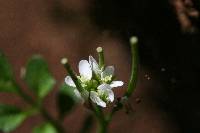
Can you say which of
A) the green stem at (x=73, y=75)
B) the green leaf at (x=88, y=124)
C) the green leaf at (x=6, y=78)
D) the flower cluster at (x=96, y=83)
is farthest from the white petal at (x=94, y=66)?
the green leaf at (x=88, y=124)

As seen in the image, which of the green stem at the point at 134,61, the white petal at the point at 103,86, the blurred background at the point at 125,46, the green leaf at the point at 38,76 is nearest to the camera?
the green stem at the point at 134,61

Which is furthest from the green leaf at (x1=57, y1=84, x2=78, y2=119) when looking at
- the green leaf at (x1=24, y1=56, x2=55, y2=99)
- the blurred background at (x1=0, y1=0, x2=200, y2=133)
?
the blurred background at (x1=0, y1=0, x2=200, y2=133)

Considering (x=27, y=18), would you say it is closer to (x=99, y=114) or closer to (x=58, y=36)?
(x=58, y=36)

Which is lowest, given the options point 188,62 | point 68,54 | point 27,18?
point 188,62

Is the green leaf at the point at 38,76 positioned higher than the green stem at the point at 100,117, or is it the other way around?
the green leaf at the point at 38,76

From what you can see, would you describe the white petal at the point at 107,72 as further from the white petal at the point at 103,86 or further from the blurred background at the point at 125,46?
the blurred background at the point at 125,46

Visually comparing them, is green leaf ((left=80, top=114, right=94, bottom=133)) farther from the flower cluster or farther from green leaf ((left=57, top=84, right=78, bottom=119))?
the flower cluster

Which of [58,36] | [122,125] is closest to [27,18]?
[58,36]

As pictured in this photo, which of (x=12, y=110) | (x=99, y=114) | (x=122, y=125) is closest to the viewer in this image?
(x=99, y=114)
